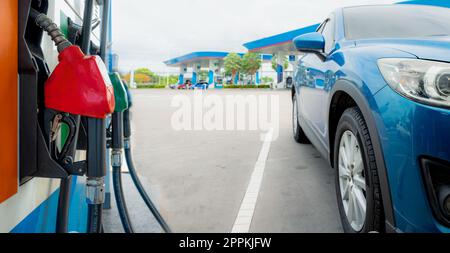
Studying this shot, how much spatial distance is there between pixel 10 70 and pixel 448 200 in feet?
4.95

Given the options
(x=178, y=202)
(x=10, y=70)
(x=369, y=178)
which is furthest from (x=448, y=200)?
(x=178, y=202)

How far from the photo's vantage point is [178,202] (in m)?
2.70

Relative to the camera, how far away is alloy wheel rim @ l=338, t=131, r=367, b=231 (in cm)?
176

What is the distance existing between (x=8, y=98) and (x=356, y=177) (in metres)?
1.67

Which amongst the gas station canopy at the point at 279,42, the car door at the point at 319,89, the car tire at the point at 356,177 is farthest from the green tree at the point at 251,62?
the car tire at the point at 356,177

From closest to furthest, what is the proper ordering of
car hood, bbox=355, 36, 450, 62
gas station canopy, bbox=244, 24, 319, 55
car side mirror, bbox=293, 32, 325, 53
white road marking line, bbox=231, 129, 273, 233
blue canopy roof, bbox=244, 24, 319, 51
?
car hood, bbox=355, 36, 450, 62, white road marking line, bbox=231, 129, 273, 233, car side mirror, bbox=293, 32, 325, 53, blue canopy roof, bbox=244, 24, 319, 51, gas station canopy, bbox=244, 24, 319, 55

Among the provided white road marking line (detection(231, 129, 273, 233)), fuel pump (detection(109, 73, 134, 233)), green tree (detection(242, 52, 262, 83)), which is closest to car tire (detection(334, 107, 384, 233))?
white road marking line (detection(231, 129, 273, 233))

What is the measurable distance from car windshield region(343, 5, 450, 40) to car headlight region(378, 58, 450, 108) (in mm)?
945

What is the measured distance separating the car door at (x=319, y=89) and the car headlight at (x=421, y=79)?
82 centimetres

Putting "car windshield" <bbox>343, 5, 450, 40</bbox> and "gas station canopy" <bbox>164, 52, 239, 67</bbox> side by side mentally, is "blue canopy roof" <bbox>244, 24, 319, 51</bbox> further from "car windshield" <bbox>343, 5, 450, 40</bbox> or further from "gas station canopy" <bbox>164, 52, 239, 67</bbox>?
"car windshield" <bbox>343, 5, 450, 40</bbox>

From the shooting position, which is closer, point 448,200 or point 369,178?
point 448,200

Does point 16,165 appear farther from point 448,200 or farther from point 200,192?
point 200,192

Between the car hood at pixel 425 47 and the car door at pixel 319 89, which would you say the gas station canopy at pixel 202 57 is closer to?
the car door at pixel 319 89
